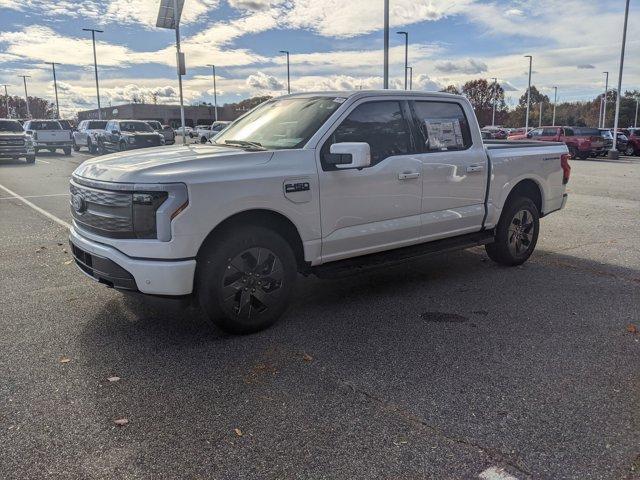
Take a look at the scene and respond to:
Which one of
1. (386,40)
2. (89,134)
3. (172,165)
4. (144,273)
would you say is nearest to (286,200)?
(172,165)

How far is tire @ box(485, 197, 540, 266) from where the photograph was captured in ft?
20.8

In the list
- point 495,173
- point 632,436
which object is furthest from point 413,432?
point 495,173

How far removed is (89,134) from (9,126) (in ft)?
27.8

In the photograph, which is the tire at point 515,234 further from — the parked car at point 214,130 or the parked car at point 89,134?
the parked car at point 89,134

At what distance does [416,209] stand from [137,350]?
2805mm

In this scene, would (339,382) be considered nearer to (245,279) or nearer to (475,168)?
(245,279)

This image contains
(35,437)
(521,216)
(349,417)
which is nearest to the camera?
(35,437)

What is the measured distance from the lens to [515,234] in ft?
21.1

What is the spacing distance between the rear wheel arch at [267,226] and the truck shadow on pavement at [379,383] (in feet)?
2.08

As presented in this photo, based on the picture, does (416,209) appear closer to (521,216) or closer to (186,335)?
(521,216)

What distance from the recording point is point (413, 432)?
3006mm

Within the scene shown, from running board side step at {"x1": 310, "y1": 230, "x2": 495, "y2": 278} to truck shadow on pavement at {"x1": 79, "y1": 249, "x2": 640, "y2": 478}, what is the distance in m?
0.39

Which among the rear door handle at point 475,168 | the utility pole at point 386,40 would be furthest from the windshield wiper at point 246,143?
the utility pole at point 386,40

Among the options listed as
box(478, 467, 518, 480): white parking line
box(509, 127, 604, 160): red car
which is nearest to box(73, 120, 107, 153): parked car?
→ box(509, 127, 604, 160): red car
